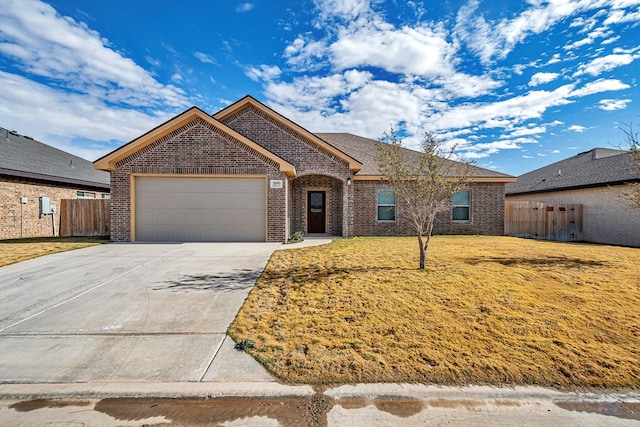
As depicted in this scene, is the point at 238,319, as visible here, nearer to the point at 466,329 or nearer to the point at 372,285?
the point at 372,285

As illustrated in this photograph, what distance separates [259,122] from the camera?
45.7 ft

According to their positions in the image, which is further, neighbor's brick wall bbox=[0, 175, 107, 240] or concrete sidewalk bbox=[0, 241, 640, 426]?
neighbor's brick wall bbox=[0, 175, 107, 240]

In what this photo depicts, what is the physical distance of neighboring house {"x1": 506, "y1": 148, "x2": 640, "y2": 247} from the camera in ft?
45.4

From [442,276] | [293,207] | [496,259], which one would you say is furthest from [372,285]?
[293,207]

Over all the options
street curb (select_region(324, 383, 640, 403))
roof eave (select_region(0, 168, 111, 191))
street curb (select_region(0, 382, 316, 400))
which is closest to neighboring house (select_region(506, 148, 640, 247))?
street curb (select_region(324, 383, 640, 403))

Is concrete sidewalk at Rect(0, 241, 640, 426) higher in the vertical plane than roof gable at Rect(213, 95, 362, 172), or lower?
lower

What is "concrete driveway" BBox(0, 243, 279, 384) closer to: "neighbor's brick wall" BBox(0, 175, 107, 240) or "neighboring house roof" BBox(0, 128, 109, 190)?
"neighbor's brick wall" BBox(0, 175, 107, 240)

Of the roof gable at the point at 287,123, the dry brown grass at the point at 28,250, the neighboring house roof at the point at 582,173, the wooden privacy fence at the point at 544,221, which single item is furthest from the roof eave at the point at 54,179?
the neighboring house roof at the point at 582,173

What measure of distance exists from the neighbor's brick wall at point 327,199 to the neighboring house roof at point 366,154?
134 centimetres

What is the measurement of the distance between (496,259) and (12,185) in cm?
1962

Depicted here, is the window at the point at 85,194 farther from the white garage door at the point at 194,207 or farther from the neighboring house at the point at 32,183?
the white garage door at the point at 194,207

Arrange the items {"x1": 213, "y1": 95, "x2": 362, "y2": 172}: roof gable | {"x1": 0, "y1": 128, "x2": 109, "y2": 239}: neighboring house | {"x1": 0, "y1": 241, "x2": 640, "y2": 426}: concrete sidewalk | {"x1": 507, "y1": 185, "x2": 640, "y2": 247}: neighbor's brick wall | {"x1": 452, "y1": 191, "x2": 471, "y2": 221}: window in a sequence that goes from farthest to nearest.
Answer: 1. {"x1": 452, "y1": 191, "x2": 471, "y2": 221}: window
2. {"x1": 507, "y1": 185, "x2": 640, "y2": 247}: neighbor's brick wall
3. {"x1": 213, "y1": 95, "x2": 362, "y2": 172}: roof gable
4. {"x1": 0, "y1": 128, "x2": 109, "y2": 239}: neighboring house
5. {"x1": 0, "y1": 241, "x2": 640, "y2": 426}: concrete sidewalk

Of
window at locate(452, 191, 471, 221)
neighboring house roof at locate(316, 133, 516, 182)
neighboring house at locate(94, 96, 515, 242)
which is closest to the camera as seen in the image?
neighboring house at locate(94, 96, 515, 242)

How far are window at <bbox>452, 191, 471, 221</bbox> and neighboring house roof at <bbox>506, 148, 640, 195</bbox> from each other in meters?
5.96
